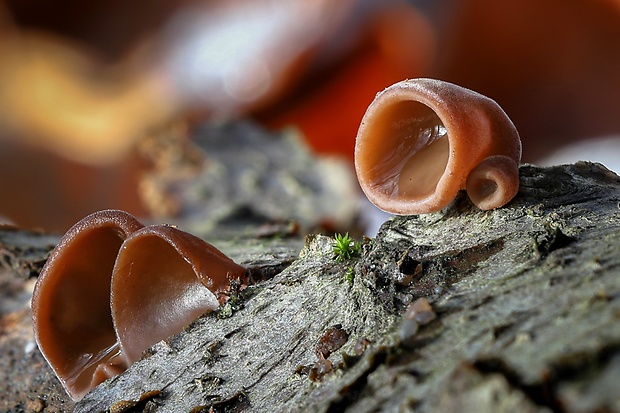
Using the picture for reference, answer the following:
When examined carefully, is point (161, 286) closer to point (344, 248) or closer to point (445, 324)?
point (344, 248)

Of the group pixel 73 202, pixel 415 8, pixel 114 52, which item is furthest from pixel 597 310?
pixel 114 52

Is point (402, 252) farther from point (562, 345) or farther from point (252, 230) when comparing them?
point (252, 230)

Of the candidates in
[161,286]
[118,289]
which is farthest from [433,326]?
[118,289]

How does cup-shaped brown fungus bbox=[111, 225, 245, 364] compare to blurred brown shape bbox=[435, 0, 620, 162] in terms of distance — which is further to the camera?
blurred brown shape bbox=[435, 0, 620, 162]

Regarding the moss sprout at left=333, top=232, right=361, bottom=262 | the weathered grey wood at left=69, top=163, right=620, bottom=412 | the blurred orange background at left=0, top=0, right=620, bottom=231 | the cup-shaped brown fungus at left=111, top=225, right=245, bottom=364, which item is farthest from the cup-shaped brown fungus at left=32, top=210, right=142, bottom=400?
the blurred orange background at left=0, top=0, right=620, bottom=231

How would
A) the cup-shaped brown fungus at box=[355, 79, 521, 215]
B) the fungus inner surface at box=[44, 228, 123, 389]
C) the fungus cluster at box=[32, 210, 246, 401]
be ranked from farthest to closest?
the fungus inner surface at box=[44, 228, 123, 389]
the fungus cluster at box=[32, 210, 246, 401]
the cup-shaped brown fungus at box=[355, 79, 521, 215]

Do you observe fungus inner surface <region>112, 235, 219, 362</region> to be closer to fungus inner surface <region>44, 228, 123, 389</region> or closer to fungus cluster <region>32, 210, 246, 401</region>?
fungus cluster <region>32, 210, 246, 401</region>
